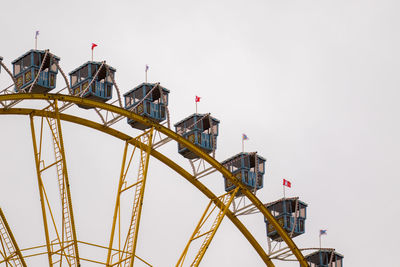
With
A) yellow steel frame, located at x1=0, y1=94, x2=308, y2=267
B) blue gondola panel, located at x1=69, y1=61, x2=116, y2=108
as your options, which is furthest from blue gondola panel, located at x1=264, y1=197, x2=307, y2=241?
blue gondola panel, located at x1=69, y1=61, x2=116, y2=108

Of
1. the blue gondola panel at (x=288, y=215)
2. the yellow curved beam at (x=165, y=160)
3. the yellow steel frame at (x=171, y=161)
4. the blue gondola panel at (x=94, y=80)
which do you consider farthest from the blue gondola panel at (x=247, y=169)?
the blue gondola panel at (x=94, y=80)

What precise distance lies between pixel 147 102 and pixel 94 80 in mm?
3222

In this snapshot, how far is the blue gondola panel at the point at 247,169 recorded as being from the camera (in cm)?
6112

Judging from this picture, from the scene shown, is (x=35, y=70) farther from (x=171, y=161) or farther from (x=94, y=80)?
(x=171, y=161)

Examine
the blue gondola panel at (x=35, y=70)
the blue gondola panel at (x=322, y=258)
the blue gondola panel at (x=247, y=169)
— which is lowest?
the blue gondola panel at (x=322, y=258)

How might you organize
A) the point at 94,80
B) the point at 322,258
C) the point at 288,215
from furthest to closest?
the point at 322,258 → the point at 288,215 → the point at 94,80

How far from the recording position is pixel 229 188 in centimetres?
6059

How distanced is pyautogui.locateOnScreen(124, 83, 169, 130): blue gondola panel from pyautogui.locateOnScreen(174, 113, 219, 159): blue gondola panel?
2.36 m

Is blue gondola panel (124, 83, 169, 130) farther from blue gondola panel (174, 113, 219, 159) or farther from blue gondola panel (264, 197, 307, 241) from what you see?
blue gondola panel (264, 197, 307, 241)

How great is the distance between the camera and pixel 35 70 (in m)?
52.2

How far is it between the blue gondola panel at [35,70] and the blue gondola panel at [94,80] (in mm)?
1871

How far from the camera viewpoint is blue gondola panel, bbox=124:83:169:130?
56.2 metres

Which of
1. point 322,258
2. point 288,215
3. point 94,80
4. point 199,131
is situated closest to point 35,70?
point 94,80

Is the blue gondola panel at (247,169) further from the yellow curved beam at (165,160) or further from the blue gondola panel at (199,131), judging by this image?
the blue gondola panel at (199,131)
